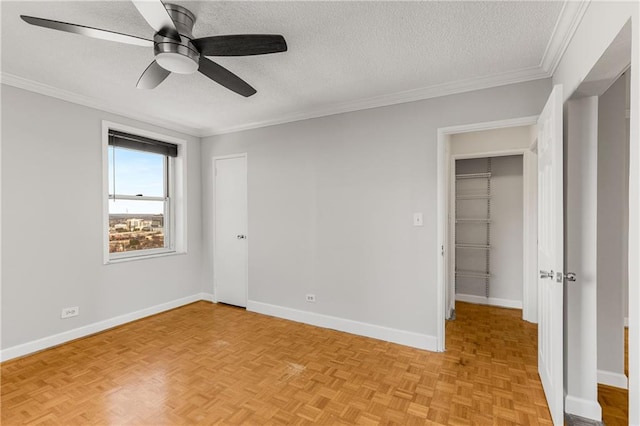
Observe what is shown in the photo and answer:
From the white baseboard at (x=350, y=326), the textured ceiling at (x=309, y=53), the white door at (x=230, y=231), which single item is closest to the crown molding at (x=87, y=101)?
the textured ceiling at (x=309, y=53)

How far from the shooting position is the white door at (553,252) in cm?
183

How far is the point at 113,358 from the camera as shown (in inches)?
110

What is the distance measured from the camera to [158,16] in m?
1.53

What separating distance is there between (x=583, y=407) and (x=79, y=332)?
4.34m

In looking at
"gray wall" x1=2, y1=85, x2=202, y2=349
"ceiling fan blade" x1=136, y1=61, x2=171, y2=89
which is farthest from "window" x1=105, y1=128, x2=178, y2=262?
"ceiling fan blade" x1=136, y1=61, x2=171, y2=89

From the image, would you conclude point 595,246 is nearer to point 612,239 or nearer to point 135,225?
point 612,239

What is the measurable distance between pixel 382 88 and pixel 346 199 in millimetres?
1184

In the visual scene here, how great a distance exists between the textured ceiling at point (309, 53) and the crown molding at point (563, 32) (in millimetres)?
30

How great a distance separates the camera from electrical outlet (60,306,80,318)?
121 inches

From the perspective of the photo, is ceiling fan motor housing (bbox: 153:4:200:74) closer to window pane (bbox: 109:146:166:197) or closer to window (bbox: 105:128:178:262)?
window (bbox: 105:128:178:262)

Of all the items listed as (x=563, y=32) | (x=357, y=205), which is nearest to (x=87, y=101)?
(x=357, y=205)

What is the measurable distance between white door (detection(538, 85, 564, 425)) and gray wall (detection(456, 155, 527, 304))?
2137mm

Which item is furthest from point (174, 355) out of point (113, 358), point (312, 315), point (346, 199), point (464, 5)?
point (464, 5)

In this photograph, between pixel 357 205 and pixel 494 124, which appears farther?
pixel 357 205
